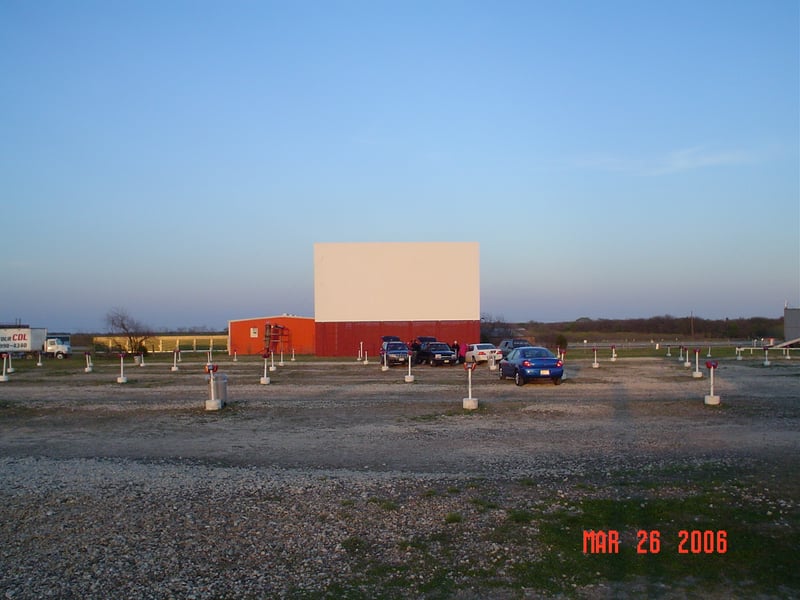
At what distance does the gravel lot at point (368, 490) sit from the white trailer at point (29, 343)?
46.4 meters

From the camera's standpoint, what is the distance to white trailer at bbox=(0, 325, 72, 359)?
6116 centimetres

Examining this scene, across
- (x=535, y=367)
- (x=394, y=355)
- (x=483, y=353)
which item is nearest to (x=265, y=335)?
(x=394, y=355)

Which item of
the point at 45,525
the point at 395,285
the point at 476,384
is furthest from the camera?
the point at 395,285

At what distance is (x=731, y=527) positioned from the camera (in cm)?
709

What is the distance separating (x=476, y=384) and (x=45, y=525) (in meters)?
19.2

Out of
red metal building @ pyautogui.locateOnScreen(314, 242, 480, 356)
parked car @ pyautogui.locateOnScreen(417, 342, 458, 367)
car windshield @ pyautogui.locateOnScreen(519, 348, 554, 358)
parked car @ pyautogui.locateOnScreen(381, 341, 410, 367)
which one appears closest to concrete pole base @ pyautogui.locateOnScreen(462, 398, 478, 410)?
car windshield @ pyautogui.locateOnScreen(519, 348, 554, 358)

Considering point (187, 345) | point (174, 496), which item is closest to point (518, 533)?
point (174, 496)

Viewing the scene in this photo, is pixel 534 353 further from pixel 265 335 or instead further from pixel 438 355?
pixel 265 335

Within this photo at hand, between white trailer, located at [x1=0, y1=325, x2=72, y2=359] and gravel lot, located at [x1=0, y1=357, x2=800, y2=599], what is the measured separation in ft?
152

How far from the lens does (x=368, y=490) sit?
360 inches

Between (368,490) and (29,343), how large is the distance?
203 feet

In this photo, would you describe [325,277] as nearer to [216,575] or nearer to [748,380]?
[748,380]

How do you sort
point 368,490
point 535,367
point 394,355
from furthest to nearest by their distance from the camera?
point 394,355, point 535,367, point 368,490

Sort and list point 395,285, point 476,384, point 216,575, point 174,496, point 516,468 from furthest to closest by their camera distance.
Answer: point 395,285 < point 476,384 < point 516,468 < point 174,496 < point 216,575
